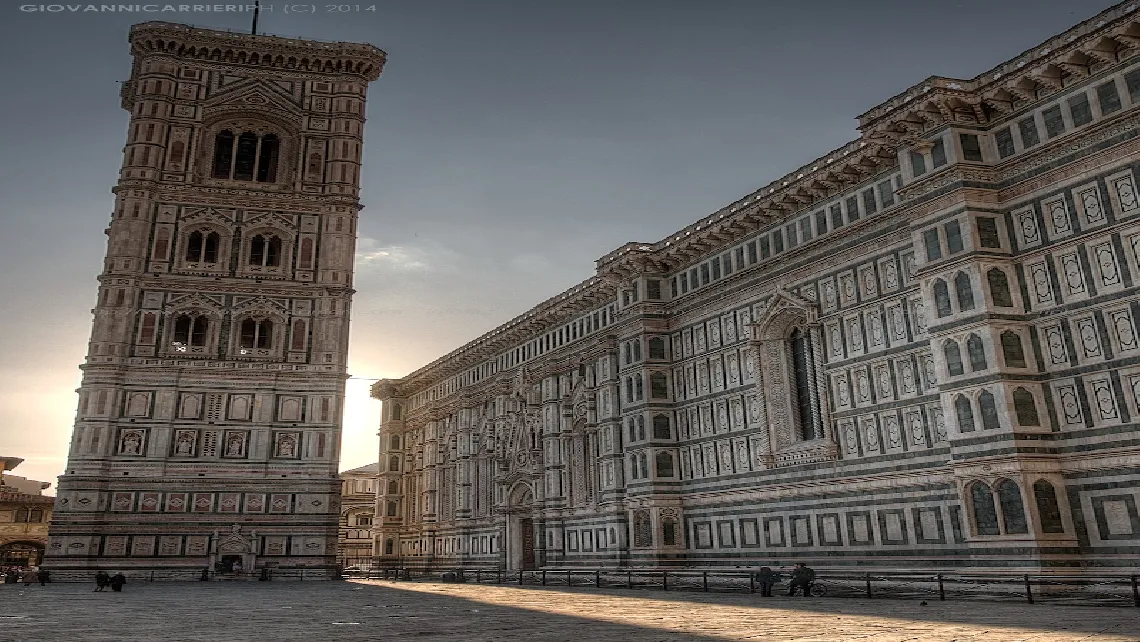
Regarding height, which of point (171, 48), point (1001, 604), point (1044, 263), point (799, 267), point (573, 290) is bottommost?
point (1001, 604)

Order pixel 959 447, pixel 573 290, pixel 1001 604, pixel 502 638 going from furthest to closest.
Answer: pixel 573 290
pixel 959 447
pixel 1001 604
pixel 502 638

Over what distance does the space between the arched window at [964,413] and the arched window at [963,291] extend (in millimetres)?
2409

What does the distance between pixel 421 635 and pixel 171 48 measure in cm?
4461

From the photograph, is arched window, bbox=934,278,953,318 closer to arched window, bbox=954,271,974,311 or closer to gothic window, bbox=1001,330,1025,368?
arched window, bbox=954,271,974,311

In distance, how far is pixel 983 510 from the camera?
21.1m

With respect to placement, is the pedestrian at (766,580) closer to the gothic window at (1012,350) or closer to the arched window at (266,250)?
the gothic window at (1012,350)

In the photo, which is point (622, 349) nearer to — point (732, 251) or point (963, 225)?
point (732, 251)

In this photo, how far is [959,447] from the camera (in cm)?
2172

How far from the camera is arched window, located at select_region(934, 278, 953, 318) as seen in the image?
74.6 ft

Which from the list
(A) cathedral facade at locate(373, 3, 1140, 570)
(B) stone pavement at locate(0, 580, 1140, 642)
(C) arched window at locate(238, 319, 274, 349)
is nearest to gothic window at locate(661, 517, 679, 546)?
(A) cathedral facade at locate(373, 3, 1140, 570)

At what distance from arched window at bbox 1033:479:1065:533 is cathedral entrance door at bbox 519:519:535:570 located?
90.6ft

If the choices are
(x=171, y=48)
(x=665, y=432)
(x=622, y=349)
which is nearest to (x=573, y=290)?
(x=622, y=349)

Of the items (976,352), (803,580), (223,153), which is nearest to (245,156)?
(223,153)

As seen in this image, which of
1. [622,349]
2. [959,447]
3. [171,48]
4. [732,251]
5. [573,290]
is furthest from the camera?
[171,48]
